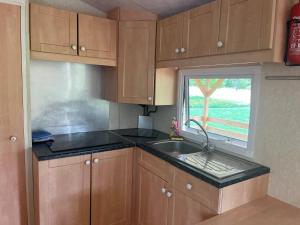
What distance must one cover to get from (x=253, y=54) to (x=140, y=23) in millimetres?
1226

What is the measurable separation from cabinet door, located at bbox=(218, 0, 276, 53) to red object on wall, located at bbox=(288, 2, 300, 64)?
0.35 feet

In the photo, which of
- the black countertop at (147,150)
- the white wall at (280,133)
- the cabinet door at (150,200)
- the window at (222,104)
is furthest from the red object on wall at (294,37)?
the cabinet door at (150,200)

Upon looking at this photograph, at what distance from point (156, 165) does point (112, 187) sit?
0.51m

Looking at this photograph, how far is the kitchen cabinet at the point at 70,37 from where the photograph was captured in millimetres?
1883

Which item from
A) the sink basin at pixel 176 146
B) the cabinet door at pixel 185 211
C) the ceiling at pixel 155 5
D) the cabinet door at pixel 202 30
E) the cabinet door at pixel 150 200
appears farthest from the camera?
the sink basin at pixel 176 146

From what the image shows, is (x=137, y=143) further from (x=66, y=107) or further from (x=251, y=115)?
(x=251, y=115)

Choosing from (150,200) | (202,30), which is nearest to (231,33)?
(202,30)

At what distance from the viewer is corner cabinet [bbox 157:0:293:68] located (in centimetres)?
130

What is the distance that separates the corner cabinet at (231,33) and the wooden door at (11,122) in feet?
4.16

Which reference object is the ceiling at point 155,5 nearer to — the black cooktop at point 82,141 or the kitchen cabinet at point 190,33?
the kitchen cabinet at point 190,33

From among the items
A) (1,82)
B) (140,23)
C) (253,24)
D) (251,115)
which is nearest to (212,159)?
(251,115)

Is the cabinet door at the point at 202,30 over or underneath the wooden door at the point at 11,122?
over

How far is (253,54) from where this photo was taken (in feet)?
4.53

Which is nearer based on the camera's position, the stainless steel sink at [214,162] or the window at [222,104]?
the stainless steel sink at [214,162]
